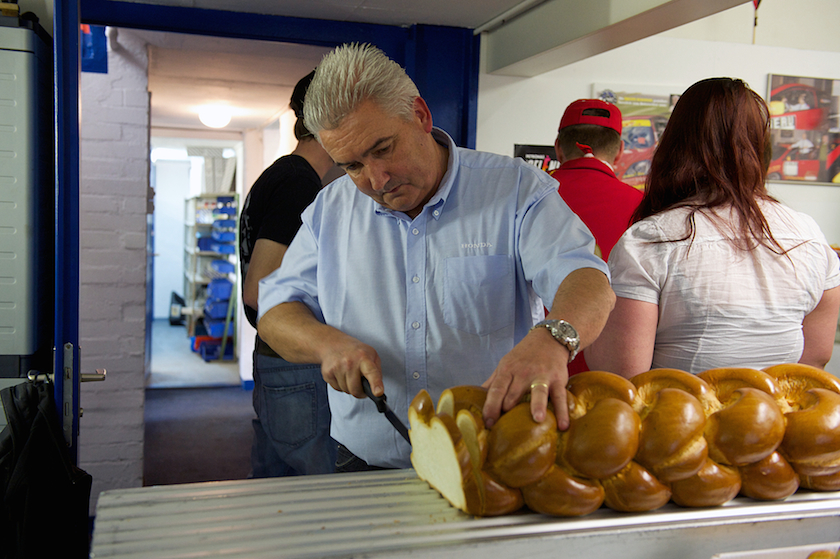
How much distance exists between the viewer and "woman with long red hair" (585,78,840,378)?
1311 millimetres

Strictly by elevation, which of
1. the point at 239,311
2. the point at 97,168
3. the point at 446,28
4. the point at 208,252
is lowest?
the point at 239,311

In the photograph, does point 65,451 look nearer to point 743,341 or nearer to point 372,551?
point 372,551

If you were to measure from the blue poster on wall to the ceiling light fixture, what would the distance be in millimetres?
2694

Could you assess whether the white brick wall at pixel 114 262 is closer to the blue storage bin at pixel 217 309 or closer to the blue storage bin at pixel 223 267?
the blue storage bin at pixel 217 309

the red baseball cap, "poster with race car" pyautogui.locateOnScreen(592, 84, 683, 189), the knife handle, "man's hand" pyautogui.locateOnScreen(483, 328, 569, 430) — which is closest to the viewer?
"man's hand" pyautogui.locateOnScreen(483, 328, 569, 430)

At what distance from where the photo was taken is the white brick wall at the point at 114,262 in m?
3.29

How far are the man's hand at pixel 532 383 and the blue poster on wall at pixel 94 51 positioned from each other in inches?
123

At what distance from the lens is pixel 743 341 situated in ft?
4.33

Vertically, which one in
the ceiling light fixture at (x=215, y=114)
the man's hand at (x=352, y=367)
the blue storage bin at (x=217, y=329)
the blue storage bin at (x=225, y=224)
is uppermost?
the ceiling light fixture at (x=215, y=114)

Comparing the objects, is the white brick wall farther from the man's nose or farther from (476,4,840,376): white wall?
the man's nose

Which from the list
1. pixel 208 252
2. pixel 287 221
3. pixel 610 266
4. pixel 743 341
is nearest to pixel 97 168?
pixel 287 221

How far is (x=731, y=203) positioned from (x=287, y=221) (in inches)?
55.1

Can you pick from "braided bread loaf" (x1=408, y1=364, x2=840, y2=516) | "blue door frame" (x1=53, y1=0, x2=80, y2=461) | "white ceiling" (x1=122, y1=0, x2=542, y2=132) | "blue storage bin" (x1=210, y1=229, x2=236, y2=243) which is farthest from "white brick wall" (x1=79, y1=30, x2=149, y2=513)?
"blue storage bin" (x1=210, y1=229, x2=236, y2=243)

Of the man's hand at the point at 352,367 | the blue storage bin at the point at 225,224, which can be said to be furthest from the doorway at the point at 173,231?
the man's hand at the point at 352,367
